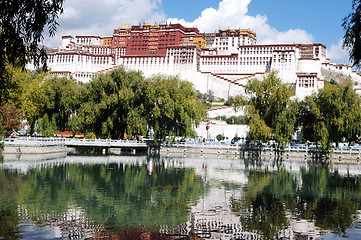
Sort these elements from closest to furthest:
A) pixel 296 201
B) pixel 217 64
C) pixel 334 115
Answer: pixel 296 201, pixel 334 115, pixel 217 64

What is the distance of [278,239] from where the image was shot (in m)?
12.9

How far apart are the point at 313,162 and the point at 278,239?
2963 cm

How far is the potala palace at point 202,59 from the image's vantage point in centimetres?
9768

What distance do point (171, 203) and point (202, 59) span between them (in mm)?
94600

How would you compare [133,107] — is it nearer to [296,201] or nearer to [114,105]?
[114,105]

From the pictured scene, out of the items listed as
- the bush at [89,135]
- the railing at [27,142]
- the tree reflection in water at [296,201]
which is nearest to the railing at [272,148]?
the bush at [89,135]

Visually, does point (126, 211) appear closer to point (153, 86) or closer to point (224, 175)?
point (224, 175)

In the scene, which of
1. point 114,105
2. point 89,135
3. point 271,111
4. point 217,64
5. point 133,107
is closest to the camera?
point 114,105

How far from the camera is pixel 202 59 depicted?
110375mm

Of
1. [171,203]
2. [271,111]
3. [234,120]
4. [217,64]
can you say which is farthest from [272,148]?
[217,64]

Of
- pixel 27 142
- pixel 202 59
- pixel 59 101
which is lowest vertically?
pixel 27 142

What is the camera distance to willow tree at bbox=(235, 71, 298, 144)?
4247cm

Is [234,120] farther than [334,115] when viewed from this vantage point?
Yes

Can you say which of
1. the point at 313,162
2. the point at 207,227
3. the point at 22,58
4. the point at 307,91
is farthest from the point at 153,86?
the point at 307,91
